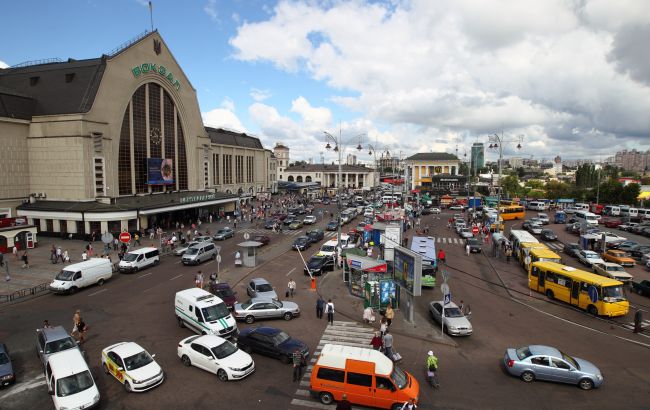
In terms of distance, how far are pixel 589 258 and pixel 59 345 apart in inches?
1555

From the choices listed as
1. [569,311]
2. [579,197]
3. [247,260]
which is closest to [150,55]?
[247,260]

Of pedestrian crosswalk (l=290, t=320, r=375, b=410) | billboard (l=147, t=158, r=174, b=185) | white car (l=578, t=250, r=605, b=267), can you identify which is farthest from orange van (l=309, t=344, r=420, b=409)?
billboard (l=147, t=158, r=174, b=185)

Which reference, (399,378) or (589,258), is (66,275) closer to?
(399,378)

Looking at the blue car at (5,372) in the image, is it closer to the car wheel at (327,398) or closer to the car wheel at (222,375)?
the car wheel at (222,375)

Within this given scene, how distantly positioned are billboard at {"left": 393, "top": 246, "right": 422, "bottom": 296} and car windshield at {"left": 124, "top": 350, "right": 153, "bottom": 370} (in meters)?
12.6

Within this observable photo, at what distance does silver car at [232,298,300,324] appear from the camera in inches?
816

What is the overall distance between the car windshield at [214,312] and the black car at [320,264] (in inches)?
491

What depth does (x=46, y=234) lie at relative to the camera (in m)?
44.0

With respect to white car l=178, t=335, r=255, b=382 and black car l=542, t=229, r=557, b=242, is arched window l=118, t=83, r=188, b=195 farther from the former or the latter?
black car l=542, t=229, r=557, b=242

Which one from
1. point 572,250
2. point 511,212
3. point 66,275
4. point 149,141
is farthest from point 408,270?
point 511,212

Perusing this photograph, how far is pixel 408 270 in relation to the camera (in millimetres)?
20844

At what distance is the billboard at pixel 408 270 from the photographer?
19922mm

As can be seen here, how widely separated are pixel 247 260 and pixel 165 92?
3464 centimetres

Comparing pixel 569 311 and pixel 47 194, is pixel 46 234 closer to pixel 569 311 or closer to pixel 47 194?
pixel 47 194
